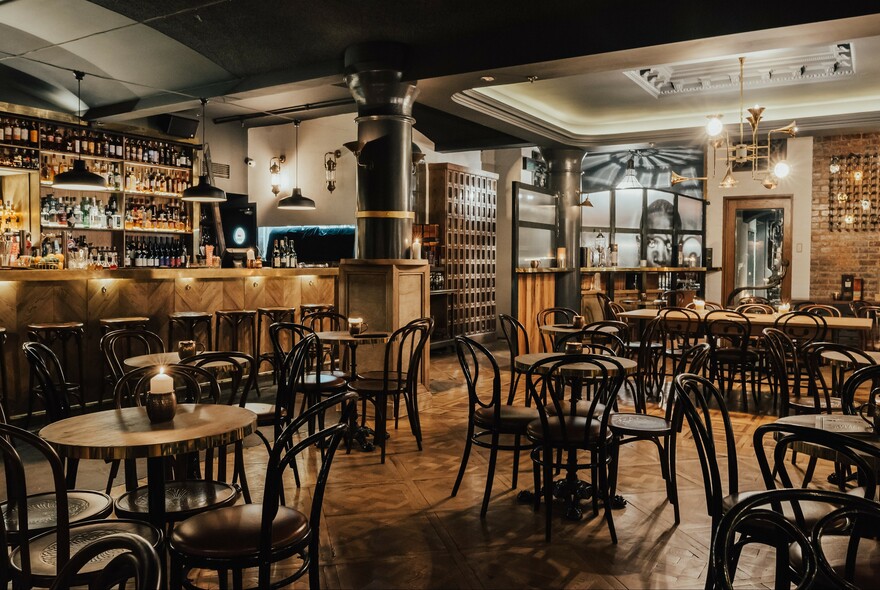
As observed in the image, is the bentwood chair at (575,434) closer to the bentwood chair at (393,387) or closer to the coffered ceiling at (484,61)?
the bentwood chair at (393,387)

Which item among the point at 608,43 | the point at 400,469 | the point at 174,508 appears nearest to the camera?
the point at 174,508

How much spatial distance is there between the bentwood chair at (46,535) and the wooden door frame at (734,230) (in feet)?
35.9

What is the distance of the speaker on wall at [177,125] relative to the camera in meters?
9.00

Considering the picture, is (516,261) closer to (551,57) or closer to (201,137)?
(551,57)

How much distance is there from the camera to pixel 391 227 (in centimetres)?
593

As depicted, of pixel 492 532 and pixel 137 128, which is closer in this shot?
pixel 492 532

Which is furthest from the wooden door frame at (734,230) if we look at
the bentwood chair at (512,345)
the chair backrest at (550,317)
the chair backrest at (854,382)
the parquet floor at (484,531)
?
the chair backrest at (854,382)

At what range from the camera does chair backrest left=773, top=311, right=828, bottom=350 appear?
6003mm

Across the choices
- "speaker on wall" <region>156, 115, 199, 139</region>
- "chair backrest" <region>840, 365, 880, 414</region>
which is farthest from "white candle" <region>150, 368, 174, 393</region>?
"speaker on wall" <region>156, 115, 199, 139</region>

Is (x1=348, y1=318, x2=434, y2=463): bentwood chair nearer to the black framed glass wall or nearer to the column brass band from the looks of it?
the column brass band

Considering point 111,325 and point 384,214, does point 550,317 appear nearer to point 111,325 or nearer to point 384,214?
point 384,214

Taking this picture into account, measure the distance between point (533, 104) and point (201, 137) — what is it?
470cm

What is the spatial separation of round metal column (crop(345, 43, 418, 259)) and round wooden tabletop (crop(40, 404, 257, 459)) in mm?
3461

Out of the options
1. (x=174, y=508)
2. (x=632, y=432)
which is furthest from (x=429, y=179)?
(x=174, y=508)
